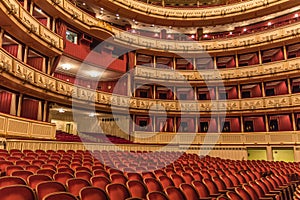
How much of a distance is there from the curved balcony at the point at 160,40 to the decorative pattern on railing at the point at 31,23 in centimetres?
103

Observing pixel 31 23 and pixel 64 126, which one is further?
pixel 64 126

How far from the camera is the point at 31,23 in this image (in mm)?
7176

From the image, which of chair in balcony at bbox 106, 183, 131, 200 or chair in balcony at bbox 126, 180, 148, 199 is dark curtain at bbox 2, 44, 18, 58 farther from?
chair in balcony at bbox 106, 183, 131, 200

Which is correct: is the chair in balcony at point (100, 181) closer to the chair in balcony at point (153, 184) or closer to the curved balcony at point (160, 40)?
the chair in balcony at point (153, 184)

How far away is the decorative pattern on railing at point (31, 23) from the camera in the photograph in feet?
20.4

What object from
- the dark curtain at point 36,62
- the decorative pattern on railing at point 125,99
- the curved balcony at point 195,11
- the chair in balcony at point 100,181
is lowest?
the chair in balcony at point 100,181

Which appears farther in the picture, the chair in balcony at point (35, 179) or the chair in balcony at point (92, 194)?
the chair in balcony at point (35, 179)

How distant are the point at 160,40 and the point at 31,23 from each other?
6.75 m

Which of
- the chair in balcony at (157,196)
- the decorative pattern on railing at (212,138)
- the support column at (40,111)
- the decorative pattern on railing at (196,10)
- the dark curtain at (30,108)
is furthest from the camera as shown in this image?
the decorative pattern on railing at (196,10)

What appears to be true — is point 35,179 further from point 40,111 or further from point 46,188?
point 40,111

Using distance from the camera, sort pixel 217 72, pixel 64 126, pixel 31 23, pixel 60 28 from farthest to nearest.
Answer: pixel 217 72 → pixel 64 126 → pixel 60 28 → pixel 31 23

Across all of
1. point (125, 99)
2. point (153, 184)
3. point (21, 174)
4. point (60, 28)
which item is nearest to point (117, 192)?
point (153, 184)

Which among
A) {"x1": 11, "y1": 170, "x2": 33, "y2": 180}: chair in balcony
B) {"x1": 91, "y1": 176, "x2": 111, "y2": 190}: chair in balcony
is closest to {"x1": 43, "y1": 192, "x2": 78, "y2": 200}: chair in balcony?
{"x1": 91, "y1": 176, "x2": 111, "y2": 190}: chair in balcony

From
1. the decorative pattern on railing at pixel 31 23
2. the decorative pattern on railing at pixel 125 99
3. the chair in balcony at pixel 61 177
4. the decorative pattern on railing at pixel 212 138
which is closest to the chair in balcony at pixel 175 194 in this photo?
the chair in balcony at pixel 61 177
